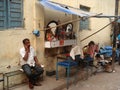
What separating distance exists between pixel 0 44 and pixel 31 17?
4.40ft

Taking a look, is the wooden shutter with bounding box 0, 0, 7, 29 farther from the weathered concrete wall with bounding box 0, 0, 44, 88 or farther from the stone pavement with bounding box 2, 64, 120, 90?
the stone pavement with bounding box 2, 64, 120, 90

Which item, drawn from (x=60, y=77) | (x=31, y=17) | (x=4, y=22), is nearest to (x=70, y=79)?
(x=60, y=77)

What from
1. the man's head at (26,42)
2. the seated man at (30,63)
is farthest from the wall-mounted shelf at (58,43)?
the man's head at (26,42)

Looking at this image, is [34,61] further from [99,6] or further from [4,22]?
[99,6]

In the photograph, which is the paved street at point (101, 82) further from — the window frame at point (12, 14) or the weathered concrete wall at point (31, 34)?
the window frame at point (12, 14)

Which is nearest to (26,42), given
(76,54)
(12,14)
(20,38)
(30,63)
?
(20,38)

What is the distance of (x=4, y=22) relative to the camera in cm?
575

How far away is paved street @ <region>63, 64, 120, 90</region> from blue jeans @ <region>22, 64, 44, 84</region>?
117cm

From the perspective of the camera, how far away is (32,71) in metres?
6.23

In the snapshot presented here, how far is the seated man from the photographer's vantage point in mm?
6038

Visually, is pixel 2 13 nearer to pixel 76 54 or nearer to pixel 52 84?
pixel 52 84

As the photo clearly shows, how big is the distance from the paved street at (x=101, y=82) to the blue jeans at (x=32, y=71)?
1.17 meters

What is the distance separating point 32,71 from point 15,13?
1.67 m

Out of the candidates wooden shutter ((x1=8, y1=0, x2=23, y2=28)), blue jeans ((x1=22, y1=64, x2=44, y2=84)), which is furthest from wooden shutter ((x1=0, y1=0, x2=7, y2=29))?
blue jeans ((x1=22, y1=64, x2=44, y2=84))
